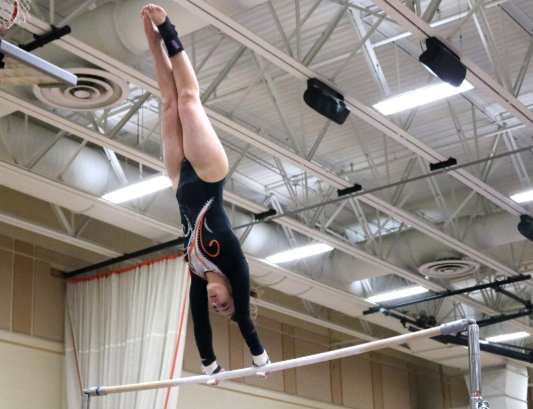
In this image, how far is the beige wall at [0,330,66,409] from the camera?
41.3ft

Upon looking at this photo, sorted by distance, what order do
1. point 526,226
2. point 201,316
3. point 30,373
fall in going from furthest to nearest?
1. point 30,373
2. point 526,226
3. point 201,316

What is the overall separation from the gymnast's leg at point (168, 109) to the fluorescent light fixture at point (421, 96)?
453 cm

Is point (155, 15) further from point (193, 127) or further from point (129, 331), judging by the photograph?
point (129, 331)

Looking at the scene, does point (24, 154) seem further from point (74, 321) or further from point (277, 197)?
point (277, 197)

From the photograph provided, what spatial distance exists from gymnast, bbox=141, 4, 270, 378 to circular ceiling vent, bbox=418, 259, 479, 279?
30.8ft

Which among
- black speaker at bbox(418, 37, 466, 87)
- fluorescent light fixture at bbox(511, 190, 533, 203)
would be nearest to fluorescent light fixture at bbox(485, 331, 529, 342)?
fluorescent light fixture at bbox(511, 190, 533, 203)

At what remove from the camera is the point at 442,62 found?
8.36m

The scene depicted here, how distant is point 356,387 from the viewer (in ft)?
65.5

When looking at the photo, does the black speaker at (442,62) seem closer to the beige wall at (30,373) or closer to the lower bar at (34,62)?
the lower bar at (34,62)

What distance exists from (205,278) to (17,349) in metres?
8.76

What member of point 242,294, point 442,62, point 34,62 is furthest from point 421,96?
point 34,62

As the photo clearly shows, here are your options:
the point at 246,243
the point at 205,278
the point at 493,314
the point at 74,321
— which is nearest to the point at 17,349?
the point at 74,321

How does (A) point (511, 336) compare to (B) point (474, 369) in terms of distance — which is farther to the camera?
(A) point (511, 336)

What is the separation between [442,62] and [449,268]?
6.89 meters
